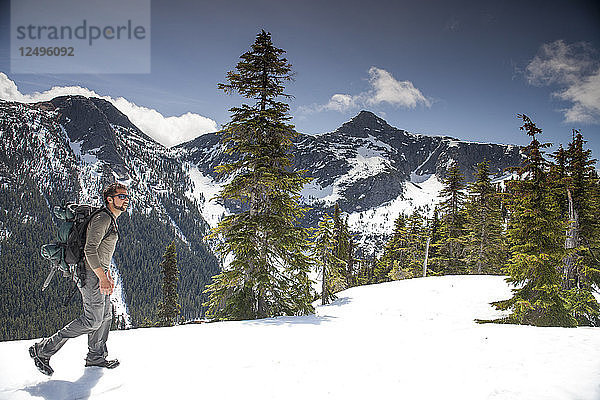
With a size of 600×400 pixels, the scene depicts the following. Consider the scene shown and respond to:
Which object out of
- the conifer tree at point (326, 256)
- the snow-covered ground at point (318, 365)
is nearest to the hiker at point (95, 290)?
the snow-covered ground at point (318, 365)

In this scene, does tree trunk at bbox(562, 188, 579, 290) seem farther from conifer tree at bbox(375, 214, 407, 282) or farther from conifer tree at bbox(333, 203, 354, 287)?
conifer tree at bbox(375, 214, 407, 282)

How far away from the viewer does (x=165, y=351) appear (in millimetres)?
5891

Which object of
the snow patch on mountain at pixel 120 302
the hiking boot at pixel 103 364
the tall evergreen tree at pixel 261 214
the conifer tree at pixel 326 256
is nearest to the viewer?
the hiking boot at pixel 103 364

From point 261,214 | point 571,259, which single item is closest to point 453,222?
point 571,259

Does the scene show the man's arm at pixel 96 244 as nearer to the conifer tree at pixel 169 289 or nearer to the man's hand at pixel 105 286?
the man's hand at pixel 105 286

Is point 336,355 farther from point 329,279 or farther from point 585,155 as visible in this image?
point 329,279

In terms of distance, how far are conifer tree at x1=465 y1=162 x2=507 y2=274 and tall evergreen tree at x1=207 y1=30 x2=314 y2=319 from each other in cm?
2442

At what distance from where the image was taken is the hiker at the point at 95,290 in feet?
14.6

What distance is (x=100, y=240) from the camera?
4.54 meters

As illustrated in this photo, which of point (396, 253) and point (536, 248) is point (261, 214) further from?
point (396, 253)

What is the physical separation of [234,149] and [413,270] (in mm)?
32419

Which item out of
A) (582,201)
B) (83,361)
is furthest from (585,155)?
(83,361)

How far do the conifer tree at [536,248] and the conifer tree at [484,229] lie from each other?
55.3 ft

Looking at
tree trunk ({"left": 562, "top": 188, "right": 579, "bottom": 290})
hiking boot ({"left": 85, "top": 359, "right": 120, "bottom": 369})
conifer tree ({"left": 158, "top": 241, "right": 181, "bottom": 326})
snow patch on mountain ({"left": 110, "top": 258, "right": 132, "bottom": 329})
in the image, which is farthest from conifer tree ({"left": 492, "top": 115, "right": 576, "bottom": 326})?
snow patch on mountain ({"left": 110, "top": 258, "right": 132, "bottom": 329})
